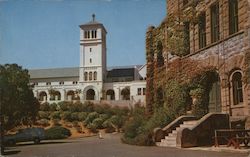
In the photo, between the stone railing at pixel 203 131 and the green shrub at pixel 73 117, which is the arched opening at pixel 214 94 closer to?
the stone railing at pixel 203 131

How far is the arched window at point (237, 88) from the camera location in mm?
15031

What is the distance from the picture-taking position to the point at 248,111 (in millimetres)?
14195

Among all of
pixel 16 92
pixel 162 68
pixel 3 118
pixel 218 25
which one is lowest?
pixel 3 118

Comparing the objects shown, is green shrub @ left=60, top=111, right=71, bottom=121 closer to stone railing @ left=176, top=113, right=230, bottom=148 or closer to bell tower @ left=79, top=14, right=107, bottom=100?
bell tower @ left=79, top=14, right=107, bottom=100

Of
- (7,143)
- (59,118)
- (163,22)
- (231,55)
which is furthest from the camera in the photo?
(163,22)

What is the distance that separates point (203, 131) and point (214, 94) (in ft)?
9.77

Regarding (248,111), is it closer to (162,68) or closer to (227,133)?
(227,133)

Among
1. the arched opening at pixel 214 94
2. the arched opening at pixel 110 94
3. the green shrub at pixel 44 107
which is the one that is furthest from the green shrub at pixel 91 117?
the arched opening at pixel 110 94

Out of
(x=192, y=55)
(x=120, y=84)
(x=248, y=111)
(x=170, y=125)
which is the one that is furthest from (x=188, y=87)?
(x=120, y=84)

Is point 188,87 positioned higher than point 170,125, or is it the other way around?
point 188,87

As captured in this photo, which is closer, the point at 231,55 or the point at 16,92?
the point at 16,92

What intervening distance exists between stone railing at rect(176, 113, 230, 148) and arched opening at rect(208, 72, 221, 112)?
6.45 ft

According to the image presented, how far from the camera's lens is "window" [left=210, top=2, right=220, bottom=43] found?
16.2m

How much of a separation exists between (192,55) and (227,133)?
5.54m
